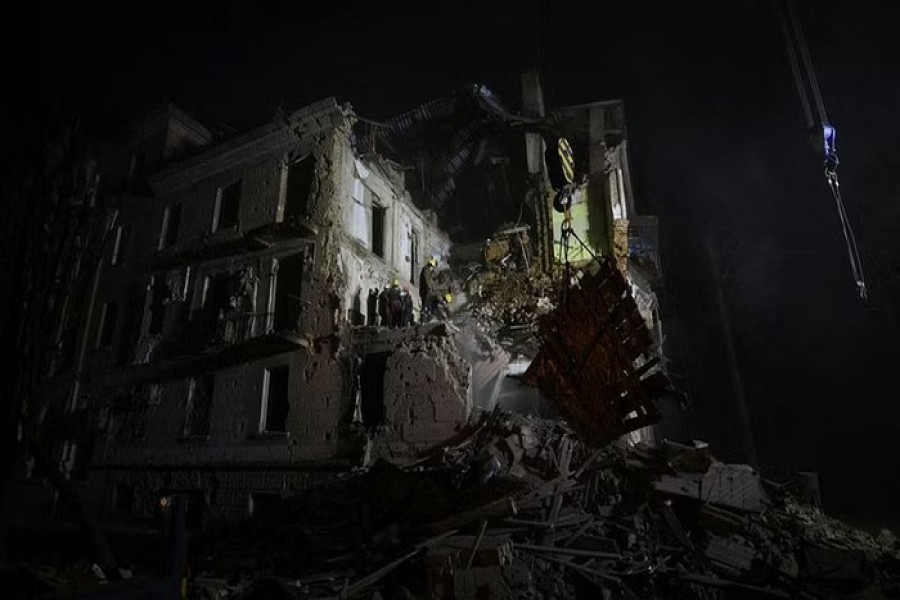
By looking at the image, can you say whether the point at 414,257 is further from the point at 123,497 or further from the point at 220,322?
the point at 123,497

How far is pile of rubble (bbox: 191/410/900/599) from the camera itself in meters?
8.24

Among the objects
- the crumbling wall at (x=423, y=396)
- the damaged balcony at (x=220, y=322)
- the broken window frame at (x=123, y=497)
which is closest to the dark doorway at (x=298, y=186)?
the damaged balcony at (x=220, y=322)

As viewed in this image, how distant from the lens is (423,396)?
14.6 m

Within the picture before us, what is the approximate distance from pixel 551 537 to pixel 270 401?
11.2 m

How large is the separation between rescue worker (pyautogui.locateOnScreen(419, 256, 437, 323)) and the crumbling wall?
2639mm

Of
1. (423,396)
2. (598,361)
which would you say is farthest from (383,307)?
(598,361)

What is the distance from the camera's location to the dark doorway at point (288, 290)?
1706cm

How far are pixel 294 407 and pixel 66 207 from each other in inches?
510

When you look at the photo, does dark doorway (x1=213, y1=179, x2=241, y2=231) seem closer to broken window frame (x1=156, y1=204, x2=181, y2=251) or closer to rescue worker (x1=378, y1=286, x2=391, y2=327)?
broken window frame (x1=156, y1=204, x2=181, y2=251)

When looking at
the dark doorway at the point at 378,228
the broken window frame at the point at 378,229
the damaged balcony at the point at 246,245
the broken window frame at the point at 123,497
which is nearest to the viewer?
the damaged balcony at the point at 246,245

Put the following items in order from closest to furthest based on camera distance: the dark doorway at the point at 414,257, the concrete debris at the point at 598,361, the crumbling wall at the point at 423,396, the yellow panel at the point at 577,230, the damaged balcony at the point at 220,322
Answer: the concrete debris at the point at 598,361 < the crumbling wall at the point at 423,396 < the damaged balcony at the point at 220,322 < the yellow panel at the point at 577,230 < the dark doorway at the point at 414,257

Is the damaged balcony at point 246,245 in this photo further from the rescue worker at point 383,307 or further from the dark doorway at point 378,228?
the dark doorway at point 378,228

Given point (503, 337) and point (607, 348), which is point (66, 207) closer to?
point (607, 348)

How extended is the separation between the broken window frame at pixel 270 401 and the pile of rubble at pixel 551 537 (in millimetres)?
3606
